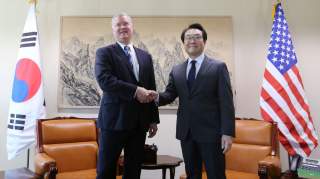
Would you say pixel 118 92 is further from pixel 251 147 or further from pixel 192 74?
pixel 251 147

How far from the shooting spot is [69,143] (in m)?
2.89

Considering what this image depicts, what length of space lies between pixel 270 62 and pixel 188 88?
147 centimetres

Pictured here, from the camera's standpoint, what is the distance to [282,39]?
3.07 m

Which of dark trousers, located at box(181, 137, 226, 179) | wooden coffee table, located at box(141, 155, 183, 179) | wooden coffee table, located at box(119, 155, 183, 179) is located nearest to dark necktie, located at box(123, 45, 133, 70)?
dark trousers, located at box(181, 137, 226, 179)

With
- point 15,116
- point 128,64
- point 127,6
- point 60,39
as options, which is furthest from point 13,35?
point 128,64

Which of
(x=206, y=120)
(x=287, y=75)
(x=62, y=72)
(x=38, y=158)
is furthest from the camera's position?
(x=62, y=72)

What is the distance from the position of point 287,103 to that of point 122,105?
1.81 m

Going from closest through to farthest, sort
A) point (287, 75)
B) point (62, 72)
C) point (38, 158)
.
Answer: point (38, 158), point (287, 75), point (62, 72)

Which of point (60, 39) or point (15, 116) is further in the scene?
point (60, 39)

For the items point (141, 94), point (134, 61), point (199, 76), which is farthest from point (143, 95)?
point (199, 76)

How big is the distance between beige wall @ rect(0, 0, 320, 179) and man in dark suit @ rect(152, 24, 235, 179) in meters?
1.48

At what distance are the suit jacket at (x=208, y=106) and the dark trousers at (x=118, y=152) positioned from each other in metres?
0.29

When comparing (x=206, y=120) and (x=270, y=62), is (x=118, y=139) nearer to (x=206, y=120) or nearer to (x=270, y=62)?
(x=206, y=120)

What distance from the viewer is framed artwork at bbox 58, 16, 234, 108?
335 cm
